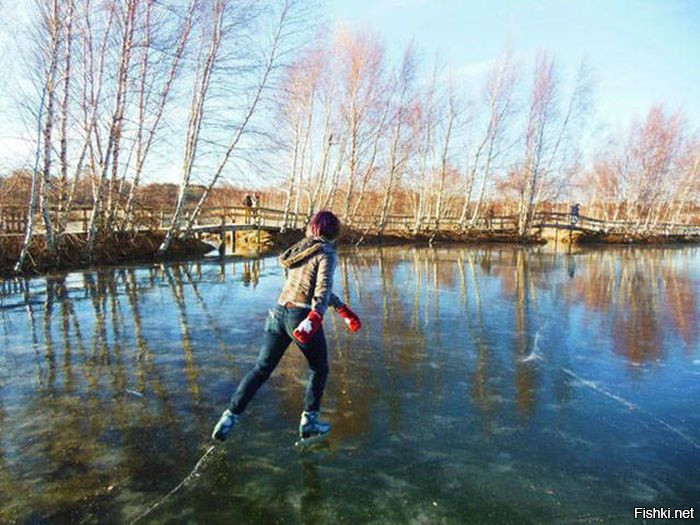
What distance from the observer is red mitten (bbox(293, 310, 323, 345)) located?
3008 millimetres

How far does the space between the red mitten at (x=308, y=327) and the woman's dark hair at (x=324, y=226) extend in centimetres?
58

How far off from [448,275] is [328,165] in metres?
15.3

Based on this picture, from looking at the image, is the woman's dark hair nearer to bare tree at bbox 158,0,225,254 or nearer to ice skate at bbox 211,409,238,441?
ice skate at bbox 211,409,238,441

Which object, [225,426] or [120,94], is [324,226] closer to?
[225,426]

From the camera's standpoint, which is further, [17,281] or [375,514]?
[17,281]

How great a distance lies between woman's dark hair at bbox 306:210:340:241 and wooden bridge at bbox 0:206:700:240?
38.8 feet

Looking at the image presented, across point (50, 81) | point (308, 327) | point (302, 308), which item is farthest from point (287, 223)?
point (308, 327)

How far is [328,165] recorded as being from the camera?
2662cm

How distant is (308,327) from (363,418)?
120cm

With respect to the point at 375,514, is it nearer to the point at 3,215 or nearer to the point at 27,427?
the point at 27,427

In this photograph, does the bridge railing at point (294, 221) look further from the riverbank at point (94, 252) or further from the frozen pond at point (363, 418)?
the frozen pond at point (363, 418)

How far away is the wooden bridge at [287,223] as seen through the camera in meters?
13.8

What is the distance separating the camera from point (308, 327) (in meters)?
3.01

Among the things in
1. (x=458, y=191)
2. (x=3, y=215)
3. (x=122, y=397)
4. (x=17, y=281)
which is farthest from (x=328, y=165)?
(x=122, y=397)
